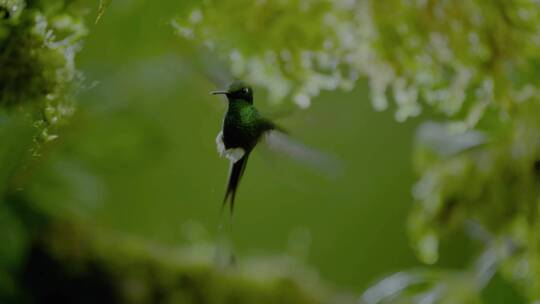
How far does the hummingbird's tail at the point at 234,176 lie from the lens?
11.6 inches

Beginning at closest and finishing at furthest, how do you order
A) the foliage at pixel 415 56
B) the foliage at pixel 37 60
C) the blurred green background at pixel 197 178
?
the foliage at pixel 37 60 < the foliage at pixel 415 56 < the blurred green background at pixel 197 178

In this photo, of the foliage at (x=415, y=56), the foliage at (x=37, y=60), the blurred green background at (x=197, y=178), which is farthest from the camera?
the blurred green background at (x=197, y=178)

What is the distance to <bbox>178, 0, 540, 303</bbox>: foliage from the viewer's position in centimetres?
52

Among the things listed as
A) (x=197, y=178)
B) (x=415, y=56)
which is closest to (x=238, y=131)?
(x=415, y=56)

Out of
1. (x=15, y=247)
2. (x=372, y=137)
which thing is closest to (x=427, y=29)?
(x=15, y=247)

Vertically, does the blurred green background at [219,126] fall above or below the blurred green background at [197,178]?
below

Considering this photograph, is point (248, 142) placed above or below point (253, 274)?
below

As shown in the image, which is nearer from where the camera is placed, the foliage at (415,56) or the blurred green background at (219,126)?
the blurred green background at (219,126)

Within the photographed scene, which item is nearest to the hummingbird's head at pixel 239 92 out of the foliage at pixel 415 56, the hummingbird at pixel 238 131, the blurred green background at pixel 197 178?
the hummingbird at pixel 238 131

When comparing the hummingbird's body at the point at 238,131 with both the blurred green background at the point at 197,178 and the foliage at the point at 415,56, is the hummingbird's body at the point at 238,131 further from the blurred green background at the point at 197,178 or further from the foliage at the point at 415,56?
the blurred green background at the point at 197,178

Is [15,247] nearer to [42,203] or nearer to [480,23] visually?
[42,203]

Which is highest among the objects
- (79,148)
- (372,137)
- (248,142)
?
(372,137)

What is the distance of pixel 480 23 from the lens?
1.88ft

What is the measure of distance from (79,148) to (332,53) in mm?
748
